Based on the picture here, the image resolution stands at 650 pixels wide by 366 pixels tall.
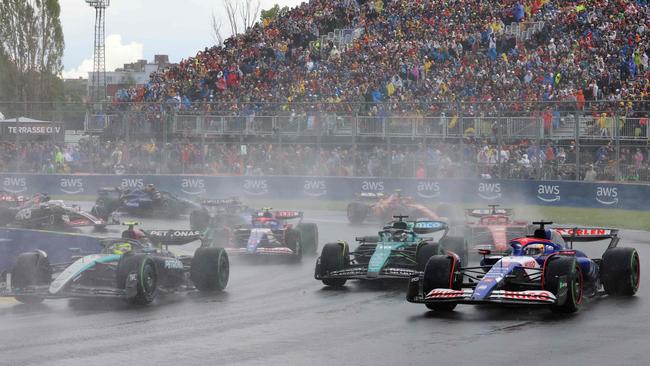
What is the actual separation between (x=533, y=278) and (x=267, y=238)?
788cm

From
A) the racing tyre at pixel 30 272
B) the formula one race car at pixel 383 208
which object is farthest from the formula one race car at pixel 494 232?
the racing tyre at pixel 30 272

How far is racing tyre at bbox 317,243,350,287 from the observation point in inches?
667

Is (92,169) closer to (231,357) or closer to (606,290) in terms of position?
(606,290)

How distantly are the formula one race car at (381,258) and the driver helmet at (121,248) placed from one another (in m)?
3.06

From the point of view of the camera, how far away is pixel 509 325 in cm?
1276

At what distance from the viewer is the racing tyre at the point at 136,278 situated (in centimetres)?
1458

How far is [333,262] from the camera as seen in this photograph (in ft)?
55.6

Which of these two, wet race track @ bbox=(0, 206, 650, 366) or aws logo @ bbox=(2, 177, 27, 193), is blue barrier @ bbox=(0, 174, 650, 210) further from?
wet race track @ bbox=(0, 206, 650, 366)

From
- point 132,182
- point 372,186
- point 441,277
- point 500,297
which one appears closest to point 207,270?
point 441,277

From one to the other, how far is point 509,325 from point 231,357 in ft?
12.2

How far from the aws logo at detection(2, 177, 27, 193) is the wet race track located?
2603 centimetres

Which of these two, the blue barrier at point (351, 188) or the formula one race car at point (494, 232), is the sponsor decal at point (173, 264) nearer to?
the formula one race car at point (494, 232)

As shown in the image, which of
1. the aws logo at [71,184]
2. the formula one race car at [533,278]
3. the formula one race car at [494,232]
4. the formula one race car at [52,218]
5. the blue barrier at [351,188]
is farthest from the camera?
the aws logo at [71,184]

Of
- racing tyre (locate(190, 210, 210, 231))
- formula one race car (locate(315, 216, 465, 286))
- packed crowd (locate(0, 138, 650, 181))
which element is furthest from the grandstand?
formula one race car (locate(315, 216, 465, 286))
